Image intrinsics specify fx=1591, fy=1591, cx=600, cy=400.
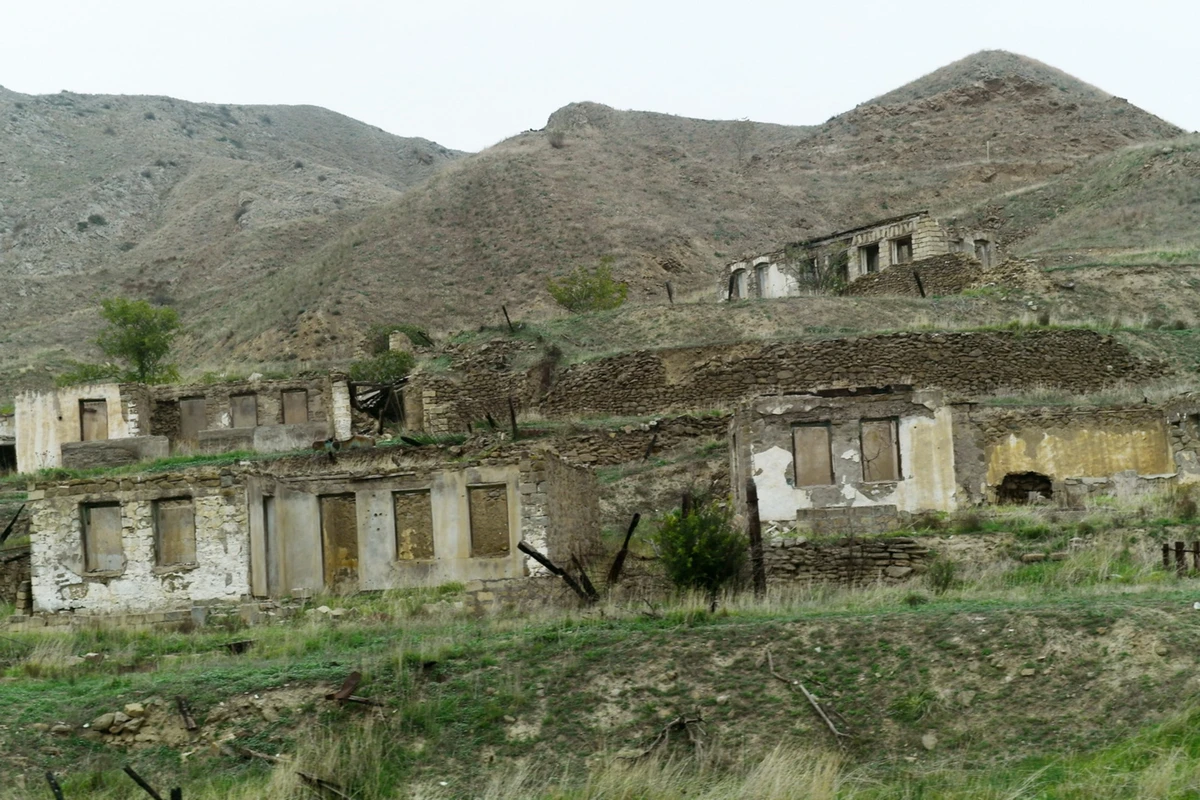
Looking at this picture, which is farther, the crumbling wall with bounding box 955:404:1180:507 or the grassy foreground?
the crumbling wall with bounding box 955:404:1180:507

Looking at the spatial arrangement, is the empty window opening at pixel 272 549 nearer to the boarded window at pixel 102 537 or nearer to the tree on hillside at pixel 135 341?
the boarded window at pixel 102 537

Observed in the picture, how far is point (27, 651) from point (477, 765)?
8927 millimetres

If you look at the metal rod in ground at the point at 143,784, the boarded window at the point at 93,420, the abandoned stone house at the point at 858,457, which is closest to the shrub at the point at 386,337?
the boarded window at the point at 93,420

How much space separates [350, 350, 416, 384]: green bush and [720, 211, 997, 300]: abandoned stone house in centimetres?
1275

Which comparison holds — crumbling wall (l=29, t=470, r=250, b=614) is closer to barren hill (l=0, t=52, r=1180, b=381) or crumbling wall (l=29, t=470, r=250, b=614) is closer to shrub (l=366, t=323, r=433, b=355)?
shrub (l=366, t=323, r=433, b=355)

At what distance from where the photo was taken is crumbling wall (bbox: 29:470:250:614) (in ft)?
87.1

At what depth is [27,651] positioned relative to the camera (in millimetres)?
22891

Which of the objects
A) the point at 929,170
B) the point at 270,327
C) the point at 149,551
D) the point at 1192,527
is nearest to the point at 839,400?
the point at 1192,527

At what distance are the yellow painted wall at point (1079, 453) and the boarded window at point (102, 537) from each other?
680 inches

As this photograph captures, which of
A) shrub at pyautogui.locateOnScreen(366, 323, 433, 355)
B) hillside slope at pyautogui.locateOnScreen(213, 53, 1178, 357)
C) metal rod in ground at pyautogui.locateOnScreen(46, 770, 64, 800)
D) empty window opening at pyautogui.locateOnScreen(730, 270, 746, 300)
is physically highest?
hillside slope at pyautogui.locateOnScreen(213, 53, 1178, 357)

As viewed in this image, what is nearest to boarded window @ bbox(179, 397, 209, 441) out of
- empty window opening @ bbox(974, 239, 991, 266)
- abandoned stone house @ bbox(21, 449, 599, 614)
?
abandoned stone house @ bbox(21, 449, 599, 614)

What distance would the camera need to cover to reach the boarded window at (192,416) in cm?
4309

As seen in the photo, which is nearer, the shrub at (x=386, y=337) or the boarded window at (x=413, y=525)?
the boarded window at (x=413, y=525)

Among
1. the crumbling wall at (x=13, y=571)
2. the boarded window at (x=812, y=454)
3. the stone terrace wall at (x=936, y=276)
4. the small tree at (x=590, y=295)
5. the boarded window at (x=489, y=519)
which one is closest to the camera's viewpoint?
the boarded window at (x=489, y=519)
